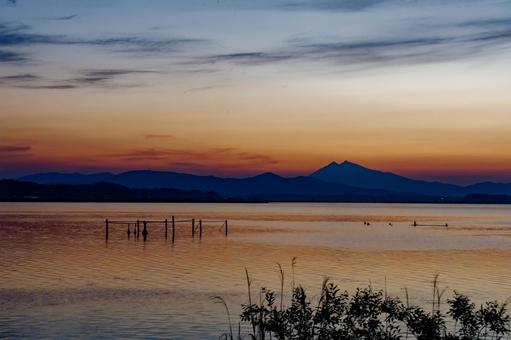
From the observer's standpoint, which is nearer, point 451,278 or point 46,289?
point 46,289

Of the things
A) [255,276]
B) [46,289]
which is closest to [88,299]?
[46,289]

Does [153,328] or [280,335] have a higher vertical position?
[280,335]

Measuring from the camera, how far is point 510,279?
59.4 meters

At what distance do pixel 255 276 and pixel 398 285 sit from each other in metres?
12.2

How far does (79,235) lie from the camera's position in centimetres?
11806

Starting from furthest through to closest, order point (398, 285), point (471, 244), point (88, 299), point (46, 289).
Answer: point (471, 244) < point (398, 285) < point (46, 289) < point (88, 299)

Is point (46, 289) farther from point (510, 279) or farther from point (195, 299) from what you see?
point (510, 279)

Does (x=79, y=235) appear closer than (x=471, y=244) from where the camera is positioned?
No

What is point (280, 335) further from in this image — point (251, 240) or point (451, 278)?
point (251, 240)

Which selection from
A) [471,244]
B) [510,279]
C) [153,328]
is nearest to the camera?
[153,328]

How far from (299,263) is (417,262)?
1269 cm

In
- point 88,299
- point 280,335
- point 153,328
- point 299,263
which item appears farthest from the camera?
point 299,263

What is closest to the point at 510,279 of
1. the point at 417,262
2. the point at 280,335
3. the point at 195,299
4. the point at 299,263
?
the point at 417,262

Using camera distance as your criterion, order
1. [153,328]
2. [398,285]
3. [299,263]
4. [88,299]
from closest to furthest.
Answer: [153,328]
[88,299]
[398,285]
[299,263]
